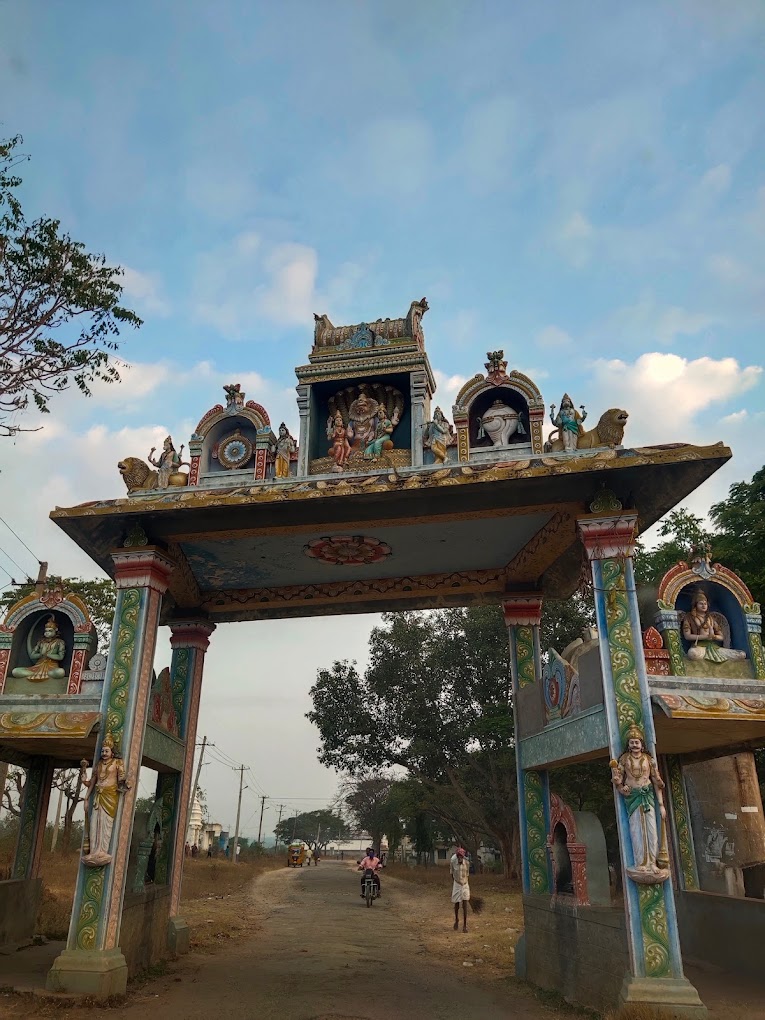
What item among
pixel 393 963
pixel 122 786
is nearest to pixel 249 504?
pixel 122 786

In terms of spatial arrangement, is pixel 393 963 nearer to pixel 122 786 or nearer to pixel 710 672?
pixel 122 786

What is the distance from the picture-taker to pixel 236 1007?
8.34 metres

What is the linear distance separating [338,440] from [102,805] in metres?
5.24

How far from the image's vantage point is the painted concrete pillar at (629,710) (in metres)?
7.19

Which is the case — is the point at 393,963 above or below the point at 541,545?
below

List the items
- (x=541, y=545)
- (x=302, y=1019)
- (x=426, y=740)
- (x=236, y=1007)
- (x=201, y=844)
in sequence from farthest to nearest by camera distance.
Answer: (x=201, y=844) → (x=426, y=740) → (x=541, y=545) → (x=236, y=1007) → (x=302, y=1019)

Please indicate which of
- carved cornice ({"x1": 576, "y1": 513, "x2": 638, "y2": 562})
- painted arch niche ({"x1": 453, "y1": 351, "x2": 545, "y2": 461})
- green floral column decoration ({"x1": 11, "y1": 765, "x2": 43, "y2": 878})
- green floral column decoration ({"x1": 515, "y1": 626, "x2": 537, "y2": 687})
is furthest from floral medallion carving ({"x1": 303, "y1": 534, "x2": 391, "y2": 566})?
green floral column decoration ({"x1": 11, "y1": 765, "x2": 43, "y2": 878})

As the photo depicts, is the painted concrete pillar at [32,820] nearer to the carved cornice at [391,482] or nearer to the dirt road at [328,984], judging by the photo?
the dirt road at [328,984]

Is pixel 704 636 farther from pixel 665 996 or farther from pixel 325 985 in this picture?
pixel 325 985

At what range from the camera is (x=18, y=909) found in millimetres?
12062

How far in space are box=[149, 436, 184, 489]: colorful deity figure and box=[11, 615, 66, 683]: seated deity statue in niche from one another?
2357mm

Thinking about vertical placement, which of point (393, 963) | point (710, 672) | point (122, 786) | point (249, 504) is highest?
point (249, 504)

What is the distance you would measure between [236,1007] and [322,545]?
5.55m

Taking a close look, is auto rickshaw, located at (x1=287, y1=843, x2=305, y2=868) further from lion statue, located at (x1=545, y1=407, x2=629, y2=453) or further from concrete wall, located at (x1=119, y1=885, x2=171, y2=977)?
lion statue, located at (x1=545, y1=407, x2=629, y2=453)
